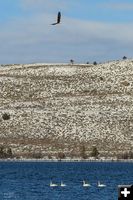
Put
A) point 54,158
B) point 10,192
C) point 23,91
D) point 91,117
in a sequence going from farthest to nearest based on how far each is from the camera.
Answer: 1. point 23,91
2. point 91,117
3. point 54,158
4. point 10,192

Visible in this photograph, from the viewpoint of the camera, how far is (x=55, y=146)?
6220 inches

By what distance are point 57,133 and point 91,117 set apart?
1019 cm

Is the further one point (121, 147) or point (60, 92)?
point (60, 92)

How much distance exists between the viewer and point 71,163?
166m

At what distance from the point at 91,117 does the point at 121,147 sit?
15.0 meters

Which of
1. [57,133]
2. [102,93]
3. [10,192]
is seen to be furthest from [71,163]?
[10,192]

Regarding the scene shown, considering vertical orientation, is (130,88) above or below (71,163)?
above

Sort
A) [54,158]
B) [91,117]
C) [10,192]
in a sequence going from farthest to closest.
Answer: [91,117] < [54,158] < [10,192]

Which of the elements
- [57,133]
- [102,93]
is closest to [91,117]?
[57,133]

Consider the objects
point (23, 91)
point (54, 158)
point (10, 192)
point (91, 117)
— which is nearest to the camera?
point (10, 192)

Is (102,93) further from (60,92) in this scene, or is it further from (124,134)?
(124,134)

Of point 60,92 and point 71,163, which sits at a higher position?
point 60,92

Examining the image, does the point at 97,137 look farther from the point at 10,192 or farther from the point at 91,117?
the point at 10,192

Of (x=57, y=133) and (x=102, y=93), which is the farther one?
(x=102, y=93)
